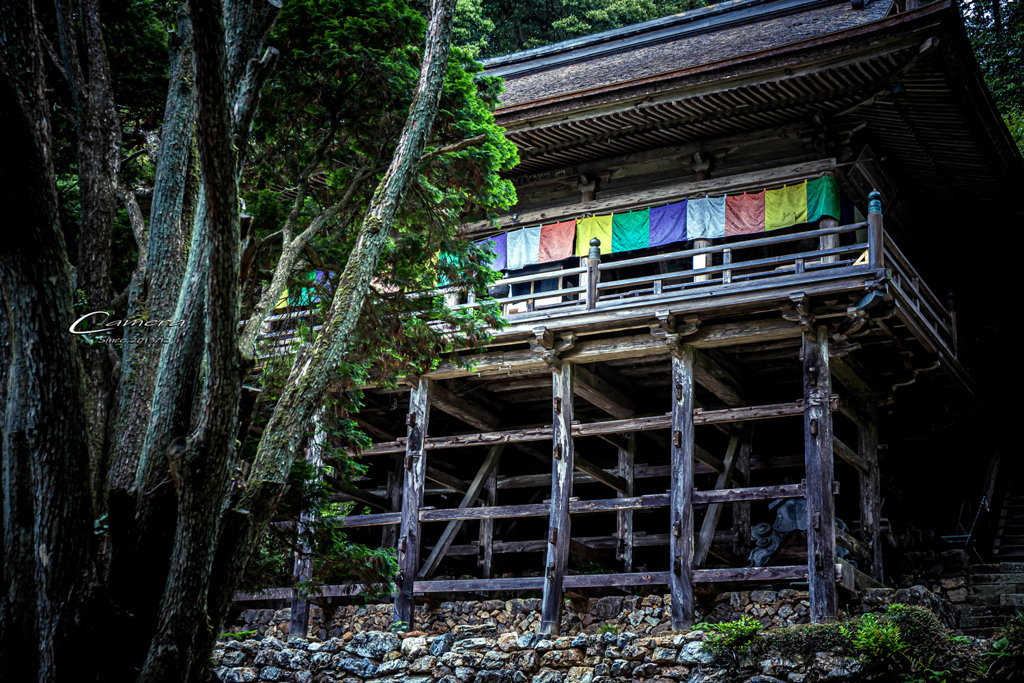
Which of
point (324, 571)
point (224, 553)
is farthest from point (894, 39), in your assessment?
point (224, 553)

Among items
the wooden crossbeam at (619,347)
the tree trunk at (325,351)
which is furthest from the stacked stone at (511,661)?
the tree trunk at (325,351)

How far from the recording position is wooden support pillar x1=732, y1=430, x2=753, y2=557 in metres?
14.3

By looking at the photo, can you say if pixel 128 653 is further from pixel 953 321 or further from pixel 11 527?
pixel 953 321

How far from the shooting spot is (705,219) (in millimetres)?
13711

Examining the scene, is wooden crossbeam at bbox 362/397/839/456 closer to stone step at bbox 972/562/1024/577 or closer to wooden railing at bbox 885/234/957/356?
wooden railing at bbox 885/234/957/356

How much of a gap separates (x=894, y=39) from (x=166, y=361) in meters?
9.80

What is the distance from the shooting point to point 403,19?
30.8ft

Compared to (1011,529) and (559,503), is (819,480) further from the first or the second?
(1011,529)

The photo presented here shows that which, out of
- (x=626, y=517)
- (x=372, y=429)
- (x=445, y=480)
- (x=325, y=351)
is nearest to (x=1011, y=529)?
(x=626, y=517)

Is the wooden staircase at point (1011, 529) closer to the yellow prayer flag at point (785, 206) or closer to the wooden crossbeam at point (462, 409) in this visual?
the yellow prayer flag at point (785, 206)

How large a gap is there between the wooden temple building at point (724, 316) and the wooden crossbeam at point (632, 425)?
0.04 metres

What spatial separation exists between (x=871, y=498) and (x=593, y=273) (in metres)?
4.99

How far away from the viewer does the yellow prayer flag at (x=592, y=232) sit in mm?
14445

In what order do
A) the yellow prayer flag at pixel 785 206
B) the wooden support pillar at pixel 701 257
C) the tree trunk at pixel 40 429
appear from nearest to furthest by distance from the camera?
1. the tree trunk at pixel 40 429
2. the yellow prayer flag at pixel 785 206
3. the wooden support pillar at pixel 701 257
